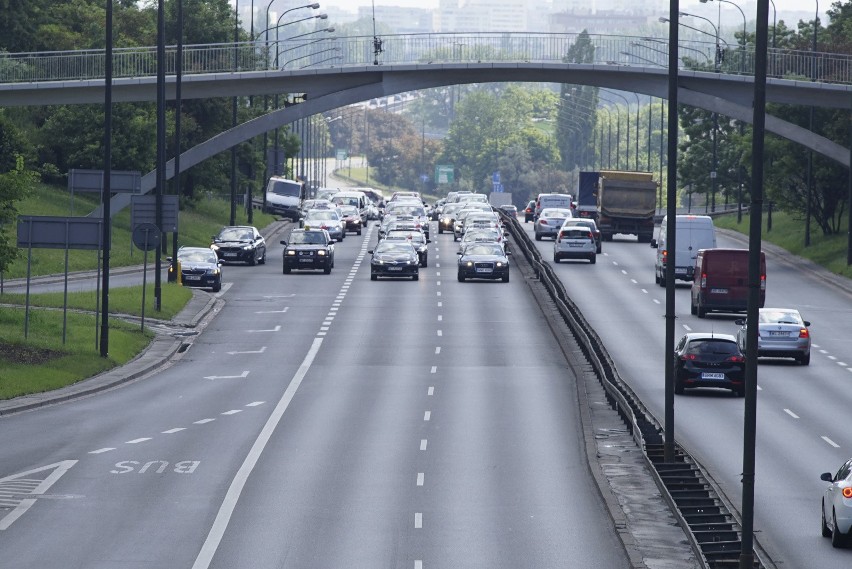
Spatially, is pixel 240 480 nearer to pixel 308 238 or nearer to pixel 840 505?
pixel 840 505

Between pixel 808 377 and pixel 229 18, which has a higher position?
pixel 229 18

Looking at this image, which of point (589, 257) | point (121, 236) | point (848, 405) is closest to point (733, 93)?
point (589, 257)

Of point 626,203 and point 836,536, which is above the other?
point 626,203

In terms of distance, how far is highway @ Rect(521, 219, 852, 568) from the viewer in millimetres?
24000

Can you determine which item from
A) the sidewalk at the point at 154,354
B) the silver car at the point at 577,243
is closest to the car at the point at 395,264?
the silver car at the point at 577,243

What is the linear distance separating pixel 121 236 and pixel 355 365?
34.3 meters

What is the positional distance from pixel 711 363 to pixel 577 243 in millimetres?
35448

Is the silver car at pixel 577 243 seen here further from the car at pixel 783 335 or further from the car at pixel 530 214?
the car at pixel 530 214

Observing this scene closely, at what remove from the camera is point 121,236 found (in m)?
75.3

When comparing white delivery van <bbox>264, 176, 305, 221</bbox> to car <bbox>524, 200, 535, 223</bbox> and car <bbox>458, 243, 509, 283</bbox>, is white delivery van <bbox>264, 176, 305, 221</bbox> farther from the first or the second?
car <bbox>458, 243, 509, 283</bbox>

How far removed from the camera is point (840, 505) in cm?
2086

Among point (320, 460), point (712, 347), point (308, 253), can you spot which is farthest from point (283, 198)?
point (320, 460)

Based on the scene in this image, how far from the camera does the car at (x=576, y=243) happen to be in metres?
74.1

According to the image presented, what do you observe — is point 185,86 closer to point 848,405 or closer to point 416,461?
point 848,405
